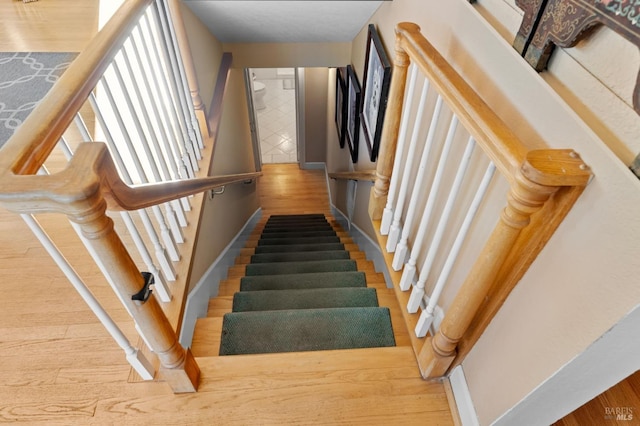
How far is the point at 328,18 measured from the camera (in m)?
2.65

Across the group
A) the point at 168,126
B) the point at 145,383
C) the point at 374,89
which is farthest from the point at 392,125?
the point at 145,383

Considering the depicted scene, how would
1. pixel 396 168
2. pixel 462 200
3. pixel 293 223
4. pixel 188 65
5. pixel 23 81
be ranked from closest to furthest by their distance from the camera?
pixel 462 200 → pixel 396 168 → pixel 188 65 → pixel 23 81 → pixel 293 223

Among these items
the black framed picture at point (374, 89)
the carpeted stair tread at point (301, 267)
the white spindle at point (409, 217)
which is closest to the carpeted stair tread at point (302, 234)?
the carpeted stair tread at point (301, 267)

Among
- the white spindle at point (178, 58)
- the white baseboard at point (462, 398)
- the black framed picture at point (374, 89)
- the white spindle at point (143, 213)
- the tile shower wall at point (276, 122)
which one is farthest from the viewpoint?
the tile shower wall at point (276, 122)

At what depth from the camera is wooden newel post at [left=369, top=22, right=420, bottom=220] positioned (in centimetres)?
136

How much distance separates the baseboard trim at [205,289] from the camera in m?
1.56

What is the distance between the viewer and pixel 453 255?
1119 mm

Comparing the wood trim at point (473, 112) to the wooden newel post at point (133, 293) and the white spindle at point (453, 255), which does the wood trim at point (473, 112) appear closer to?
the white spindle at point (453, 255)

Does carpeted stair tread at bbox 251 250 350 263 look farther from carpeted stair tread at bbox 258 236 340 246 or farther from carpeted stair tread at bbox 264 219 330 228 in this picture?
carpeted stair tread at bbox 264 219 330 228

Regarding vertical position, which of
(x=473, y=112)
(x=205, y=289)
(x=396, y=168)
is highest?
(x=473, y=112)

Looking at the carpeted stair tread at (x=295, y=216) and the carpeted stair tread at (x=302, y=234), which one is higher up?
the carpeted stair tread at (x=302, y=234)

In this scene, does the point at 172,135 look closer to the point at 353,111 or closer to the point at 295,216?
the point at 353,111

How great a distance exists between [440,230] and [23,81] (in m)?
2.94

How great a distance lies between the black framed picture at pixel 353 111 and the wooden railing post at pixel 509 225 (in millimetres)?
2135
